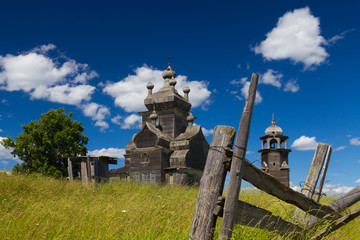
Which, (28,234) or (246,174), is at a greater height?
(246,174)

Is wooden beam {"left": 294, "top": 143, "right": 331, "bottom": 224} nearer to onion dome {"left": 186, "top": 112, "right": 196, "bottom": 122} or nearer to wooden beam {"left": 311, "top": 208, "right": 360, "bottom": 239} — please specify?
wooden beam {"left": 311, "top": 208, "right": 360, "bottom": 239}

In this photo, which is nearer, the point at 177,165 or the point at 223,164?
the point at 223,164

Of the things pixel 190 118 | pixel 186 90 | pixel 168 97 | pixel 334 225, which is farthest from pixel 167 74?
pixel 334 225

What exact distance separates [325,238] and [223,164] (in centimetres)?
274

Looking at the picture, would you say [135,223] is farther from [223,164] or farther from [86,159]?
[86,159]

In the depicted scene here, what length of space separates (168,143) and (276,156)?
500 inches

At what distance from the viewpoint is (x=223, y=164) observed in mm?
3969

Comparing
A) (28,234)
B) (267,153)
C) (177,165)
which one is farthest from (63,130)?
(28,234)

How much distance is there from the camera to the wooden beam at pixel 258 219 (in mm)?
4082

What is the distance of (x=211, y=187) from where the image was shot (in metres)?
3.91

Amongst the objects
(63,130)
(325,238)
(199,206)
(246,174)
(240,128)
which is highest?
(63,130)

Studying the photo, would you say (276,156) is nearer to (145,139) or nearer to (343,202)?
(145,139)

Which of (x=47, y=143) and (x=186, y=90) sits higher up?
(x=186, y=90)

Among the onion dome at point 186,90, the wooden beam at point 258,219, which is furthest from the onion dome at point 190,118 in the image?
the wooden beam at point 258,219
